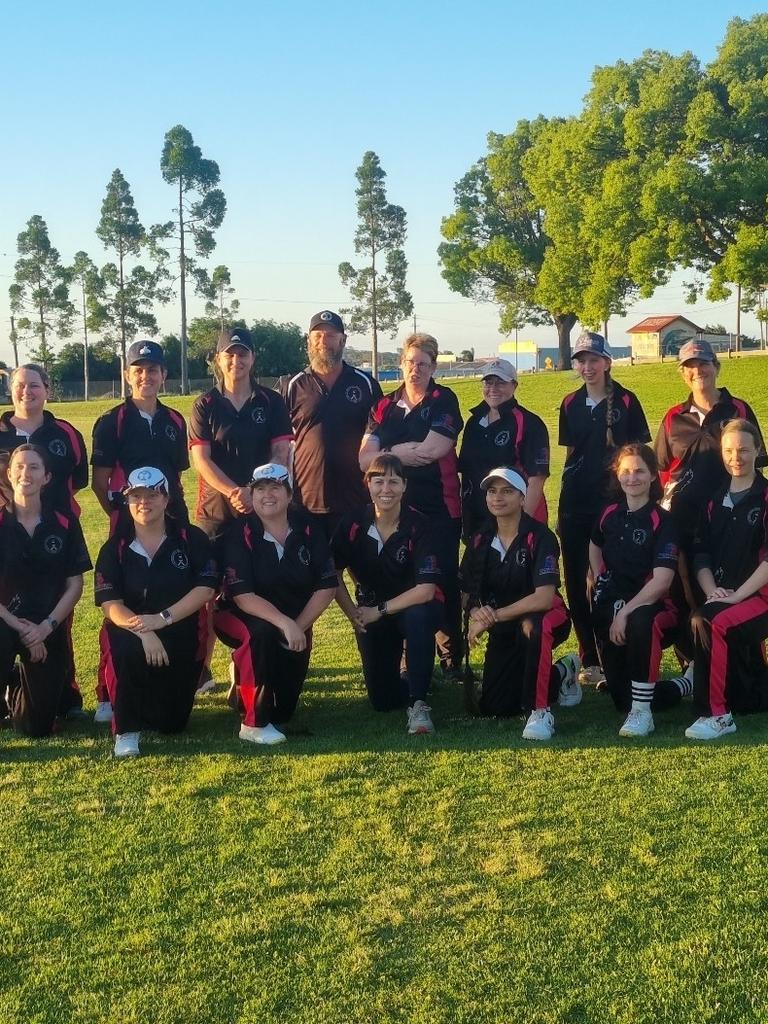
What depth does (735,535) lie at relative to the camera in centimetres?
511

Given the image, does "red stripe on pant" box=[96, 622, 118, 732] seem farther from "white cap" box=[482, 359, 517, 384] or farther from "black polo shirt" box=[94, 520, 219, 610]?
"white cap" box=[482, 359, 517, 384]

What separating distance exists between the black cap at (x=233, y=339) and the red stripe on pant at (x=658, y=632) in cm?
265

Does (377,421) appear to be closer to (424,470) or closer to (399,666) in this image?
(424,470)

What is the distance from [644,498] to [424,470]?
4.10 feet

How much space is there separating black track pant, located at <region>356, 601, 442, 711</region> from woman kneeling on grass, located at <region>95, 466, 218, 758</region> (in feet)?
3.01

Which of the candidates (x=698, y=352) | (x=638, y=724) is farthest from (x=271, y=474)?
(x=698, y=352)

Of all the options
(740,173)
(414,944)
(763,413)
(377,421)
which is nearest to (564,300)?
(740,173)

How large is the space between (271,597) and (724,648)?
7.51ft

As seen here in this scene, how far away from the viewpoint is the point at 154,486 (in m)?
4.81

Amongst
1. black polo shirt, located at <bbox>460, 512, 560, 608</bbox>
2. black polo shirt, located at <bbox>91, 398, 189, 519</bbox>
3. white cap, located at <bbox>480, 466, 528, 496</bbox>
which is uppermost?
black polo shirt, located at <bbox>91, 398, 189, 519</bbox>

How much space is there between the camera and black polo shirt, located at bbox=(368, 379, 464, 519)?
566cm

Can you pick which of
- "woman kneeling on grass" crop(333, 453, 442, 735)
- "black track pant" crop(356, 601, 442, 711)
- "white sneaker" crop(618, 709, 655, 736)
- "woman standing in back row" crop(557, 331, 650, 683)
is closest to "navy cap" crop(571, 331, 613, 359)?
"woman standing in back row" crop(557, 331, 650, 683)

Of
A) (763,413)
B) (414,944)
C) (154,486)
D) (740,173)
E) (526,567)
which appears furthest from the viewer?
(740,173)

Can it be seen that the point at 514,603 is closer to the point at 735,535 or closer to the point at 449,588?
the point at 449,588
